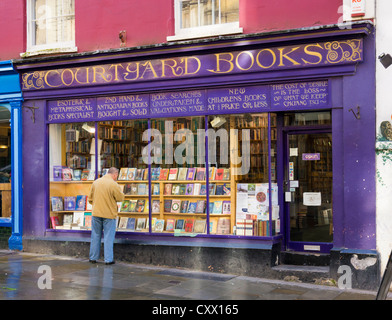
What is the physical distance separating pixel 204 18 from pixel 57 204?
508 centimetres

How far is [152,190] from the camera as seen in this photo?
35.5 feet

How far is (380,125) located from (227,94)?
2.79 metres

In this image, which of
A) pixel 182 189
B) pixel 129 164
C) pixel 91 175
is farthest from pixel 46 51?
pixel 182 189

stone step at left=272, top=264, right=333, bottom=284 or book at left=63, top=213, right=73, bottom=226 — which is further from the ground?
book at left=63, top=213, right=73, bottom=226

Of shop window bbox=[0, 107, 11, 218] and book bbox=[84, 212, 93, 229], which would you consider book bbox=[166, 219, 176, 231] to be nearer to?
book bbox=[84, 212, 93, 229]

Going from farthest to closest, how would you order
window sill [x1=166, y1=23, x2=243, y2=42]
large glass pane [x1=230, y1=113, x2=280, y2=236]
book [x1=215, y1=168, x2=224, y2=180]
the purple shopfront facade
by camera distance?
book [x1=215, y1=168, x2=224, y2=180], window sill [x1=166, y1=23, x2=243, y2=42], large glass pane [x1=230, y1=113, x2=280, y2=236], the purple shopfront facade

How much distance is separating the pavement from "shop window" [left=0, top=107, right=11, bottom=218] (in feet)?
8.02

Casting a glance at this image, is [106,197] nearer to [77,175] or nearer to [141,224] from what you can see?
[141,224]

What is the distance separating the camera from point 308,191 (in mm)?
9773

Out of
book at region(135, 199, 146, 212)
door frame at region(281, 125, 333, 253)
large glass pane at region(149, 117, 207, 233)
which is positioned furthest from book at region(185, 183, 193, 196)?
door frame at region(281, 125, 333, 253)

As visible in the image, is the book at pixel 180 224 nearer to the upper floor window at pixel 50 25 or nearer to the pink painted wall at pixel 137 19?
the pink painted wall at pixel 137 19

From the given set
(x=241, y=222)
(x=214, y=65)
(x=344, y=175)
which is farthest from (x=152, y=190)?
(x=344, y=175)

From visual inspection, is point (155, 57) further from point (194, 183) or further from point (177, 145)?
point (194, 183)

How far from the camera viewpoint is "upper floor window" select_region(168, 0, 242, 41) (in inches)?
400
